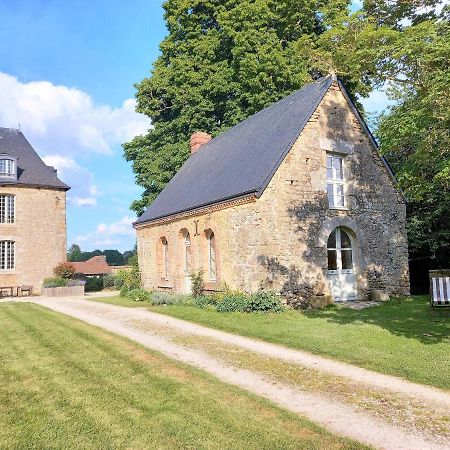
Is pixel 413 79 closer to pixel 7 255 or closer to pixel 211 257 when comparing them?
pixel 211 257

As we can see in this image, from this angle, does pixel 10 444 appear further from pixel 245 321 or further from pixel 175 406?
pixel 245 321

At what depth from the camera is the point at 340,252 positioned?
50.4 feet

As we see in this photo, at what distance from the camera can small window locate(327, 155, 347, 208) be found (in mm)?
15445

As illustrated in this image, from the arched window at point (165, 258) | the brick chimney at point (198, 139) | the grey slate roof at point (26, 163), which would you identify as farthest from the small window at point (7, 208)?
the arched window at point (165, 258)

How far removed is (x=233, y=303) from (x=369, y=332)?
187 inches

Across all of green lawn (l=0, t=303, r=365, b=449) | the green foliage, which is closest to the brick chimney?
green lawn (l=0, t=303, r=365, b=449)

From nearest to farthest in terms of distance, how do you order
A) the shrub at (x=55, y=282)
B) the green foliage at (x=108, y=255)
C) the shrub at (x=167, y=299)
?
the shrub at (x=167, y=299), the shrub at (x=55, y=282), the green foliage at (x=108, y=255)

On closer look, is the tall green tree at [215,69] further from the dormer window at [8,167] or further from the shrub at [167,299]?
the shrub at [167,299]

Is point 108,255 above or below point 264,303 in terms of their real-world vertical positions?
above

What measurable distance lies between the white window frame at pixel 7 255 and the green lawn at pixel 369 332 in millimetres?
16296

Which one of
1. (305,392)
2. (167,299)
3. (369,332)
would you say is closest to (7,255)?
(167,299)

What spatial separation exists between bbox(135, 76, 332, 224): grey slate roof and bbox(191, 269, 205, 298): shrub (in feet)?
8.69

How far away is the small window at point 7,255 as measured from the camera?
26547mm

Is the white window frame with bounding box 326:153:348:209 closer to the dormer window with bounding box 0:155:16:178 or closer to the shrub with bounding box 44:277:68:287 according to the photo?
the shrub with bounding box 44:277:68:287
